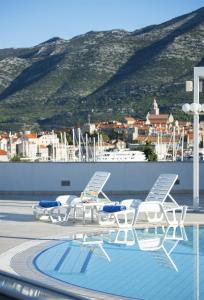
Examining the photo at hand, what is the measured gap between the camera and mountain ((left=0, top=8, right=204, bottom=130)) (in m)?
66.8

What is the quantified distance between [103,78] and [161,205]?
207ft

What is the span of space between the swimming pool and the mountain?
187ft

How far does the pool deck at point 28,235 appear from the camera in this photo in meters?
5.45

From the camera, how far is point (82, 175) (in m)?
12.8

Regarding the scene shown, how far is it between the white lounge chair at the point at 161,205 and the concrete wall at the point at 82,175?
304cm

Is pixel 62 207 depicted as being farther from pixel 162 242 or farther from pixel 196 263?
pixel 196 263

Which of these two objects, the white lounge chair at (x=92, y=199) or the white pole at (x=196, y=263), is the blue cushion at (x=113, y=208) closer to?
the white lounge chair at (x=92, y=199)

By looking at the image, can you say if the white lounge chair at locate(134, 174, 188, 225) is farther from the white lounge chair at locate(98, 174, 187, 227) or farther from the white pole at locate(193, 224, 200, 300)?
the white pole at locate(193, 224, 200, 300)

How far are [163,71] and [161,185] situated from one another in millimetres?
59427

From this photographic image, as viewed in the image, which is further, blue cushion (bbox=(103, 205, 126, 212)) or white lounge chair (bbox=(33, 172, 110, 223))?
white lounge chair (bbox=(33, 172, 110, 223))

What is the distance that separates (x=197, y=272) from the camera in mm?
5395

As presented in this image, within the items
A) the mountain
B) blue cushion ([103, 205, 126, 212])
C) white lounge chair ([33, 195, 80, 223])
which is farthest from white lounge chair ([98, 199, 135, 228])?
the mountain

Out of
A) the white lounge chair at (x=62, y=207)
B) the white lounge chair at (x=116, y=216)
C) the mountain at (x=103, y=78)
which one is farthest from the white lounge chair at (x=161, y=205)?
the mountain at (x=103, y=78)

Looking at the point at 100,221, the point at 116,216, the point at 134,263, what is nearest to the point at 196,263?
the point at 134,263
